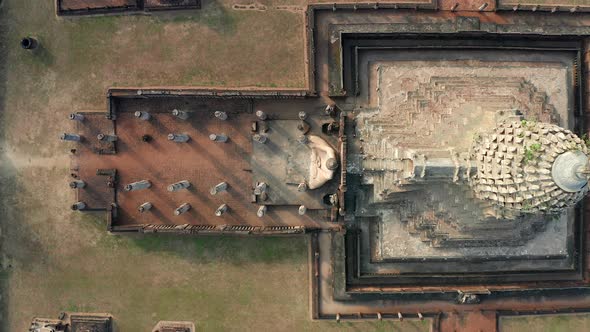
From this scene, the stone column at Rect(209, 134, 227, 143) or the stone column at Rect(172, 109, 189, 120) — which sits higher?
the stone column at Rect(172, 109, 189, 120)

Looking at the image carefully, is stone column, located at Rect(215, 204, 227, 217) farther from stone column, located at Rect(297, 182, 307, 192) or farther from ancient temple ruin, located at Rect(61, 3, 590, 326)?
stone column, located at Rect(297, 182, 307, 192)

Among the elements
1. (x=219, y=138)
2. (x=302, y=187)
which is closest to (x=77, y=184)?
(x=219, y=138)

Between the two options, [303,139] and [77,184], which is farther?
[77,184]

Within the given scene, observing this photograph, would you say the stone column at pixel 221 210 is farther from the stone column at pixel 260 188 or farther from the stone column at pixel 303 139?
the stone column at pixel 303 139

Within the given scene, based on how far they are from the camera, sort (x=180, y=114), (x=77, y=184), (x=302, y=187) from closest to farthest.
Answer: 1. (x=302, y=187)
2. (x=180, y=114)
3. (x=77, y=184)

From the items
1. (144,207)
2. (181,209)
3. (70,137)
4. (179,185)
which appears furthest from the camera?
(144,207)

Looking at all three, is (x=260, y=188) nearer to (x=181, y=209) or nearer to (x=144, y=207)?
(x=181, y=209)

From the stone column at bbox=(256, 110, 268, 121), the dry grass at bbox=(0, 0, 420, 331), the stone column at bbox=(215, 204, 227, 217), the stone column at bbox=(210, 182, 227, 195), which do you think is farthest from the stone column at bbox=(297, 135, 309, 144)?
the stone column at bbox=(215, 204, 227, 217)
